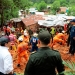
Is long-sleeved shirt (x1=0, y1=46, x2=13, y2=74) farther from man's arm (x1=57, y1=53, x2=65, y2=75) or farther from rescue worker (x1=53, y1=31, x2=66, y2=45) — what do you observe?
rescue worker (x1=53, y1=31, x2=66, y2=45)

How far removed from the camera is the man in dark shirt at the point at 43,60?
3.22 metres

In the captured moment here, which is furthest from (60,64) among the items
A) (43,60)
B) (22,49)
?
(22,49)

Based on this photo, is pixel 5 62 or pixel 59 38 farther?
pixel 59 38

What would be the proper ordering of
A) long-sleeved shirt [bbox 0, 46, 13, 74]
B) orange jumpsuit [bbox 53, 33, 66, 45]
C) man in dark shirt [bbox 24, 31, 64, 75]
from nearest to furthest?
man in dark shirt [bbox 24, 31, 64, 75], long-sleeved shirt [bbox 0, 46, 13, 74], orange jumpsuit [bbox 53, 33, 66, 45]

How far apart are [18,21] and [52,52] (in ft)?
91.3

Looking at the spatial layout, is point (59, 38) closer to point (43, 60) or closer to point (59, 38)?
point (59, 38)

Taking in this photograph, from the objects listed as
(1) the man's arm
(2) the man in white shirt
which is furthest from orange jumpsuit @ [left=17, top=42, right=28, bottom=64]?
(1) the man's arm

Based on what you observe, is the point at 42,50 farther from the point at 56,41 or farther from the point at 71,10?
the point at 71,10

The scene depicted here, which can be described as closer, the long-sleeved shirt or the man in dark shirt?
the man in dark shirt

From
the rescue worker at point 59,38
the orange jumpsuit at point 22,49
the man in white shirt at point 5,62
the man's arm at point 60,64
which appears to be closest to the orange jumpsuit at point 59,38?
the rescue worker at point 59,38

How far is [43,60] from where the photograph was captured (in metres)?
3.28

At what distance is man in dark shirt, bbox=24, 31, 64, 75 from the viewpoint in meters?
3.22

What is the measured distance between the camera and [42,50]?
3275 millimetres

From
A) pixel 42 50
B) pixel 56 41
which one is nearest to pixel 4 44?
pixel 42 50
